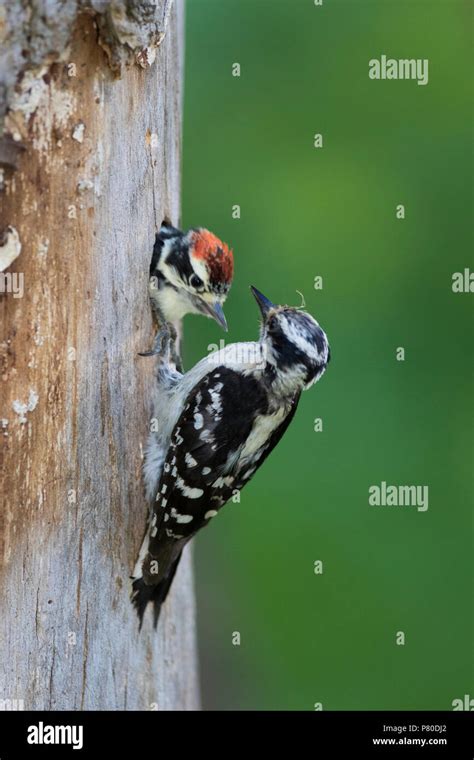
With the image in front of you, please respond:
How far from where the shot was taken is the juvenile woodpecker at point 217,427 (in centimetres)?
298

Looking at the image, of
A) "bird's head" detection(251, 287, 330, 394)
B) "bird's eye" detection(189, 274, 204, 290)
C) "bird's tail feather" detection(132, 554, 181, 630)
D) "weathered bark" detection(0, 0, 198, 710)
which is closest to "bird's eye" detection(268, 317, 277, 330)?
"bird's head" detection(251, 287, 330, 394)

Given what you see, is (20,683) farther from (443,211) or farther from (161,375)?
(443,211)

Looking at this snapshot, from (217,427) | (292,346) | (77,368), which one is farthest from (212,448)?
(77,368)

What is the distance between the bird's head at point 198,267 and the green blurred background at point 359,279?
160 cm

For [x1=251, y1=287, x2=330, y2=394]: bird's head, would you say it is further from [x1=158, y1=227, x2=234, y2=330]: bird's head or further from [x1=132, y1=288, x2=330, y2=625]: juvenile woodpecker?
[x1=158, y1=227, x2=234, y2=330]: bird's head

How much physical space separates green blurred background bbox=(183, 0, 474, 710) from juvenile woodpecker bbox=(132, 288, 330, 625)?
4.82 feet

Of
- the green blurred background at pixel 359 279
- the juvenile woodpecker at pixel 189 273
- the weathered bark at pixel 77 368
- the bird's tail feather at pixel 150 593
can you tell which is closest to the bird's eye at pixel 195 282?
the juvenile woodpecker at pixel 189 273

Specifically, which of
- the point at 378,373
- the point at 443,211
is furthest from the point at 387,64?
the point at 378,373

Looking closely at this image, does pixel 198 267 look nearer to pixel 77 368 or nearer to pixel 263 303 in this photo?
pixel 263 303

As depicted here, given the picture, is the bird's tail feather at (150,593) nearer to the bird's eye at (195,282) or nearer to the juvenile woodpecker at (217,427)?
the juvenile woodpecker at (217,427)

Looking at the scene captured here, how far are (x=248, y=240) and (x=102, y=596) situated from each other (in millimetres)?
2480

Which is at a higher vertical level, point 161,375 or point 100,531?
point 161,375

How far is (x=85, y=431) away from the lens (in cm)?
257
